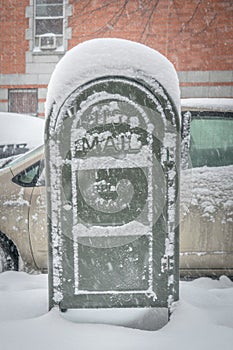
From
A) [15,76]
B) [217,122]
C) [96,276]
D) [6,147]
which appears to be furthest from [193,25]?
[96,276]

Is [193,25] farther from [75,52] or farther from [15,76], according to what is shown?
[75,52]

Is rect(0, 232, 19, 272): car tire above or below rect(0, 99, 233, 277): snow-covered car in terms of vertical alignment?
below

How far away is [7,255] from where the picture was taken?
3385mm

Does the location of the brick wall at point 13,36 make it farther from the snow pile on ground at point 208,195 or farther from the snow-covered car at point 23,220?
the snow pile on ground at point 208,195

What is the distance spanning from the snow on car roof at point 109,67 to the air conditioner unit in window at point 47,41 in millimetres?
9958

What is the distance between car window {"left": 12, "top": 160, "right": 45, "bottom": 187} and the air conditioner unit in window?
906 centimetres

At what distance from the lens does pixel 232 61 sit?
11141mm

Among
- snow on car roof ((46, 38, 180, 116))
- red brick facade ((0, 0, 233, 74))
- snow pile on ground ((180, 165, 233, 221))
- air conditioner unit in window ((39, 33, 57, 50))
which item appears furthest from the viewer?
air conditioner unit in window ((39, 33, 57, 50))

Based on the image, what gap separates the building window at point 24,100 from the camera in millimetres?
11922

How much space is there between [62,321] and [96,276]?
33cm

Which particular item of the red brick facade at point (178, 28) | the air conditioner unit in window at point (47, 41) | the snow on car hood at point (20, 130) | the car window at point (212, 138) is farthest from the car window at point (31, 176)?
the air conditioner unit in window at point (47, 41)

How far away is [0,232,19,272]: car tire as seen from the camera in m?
3.36

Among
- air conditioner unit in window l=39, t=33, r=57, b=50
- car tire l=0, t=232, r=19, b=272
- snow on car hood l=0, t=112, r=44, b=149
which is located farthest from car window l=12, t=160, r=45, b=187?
air conditioner unit in window l=39, t=33, r=57, b=50

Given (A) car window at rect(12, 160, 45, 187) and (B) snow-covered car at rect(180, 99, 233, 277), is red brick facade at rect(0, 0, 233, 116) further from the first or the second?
(A) car window at rect(12, 160, 45, 187)
